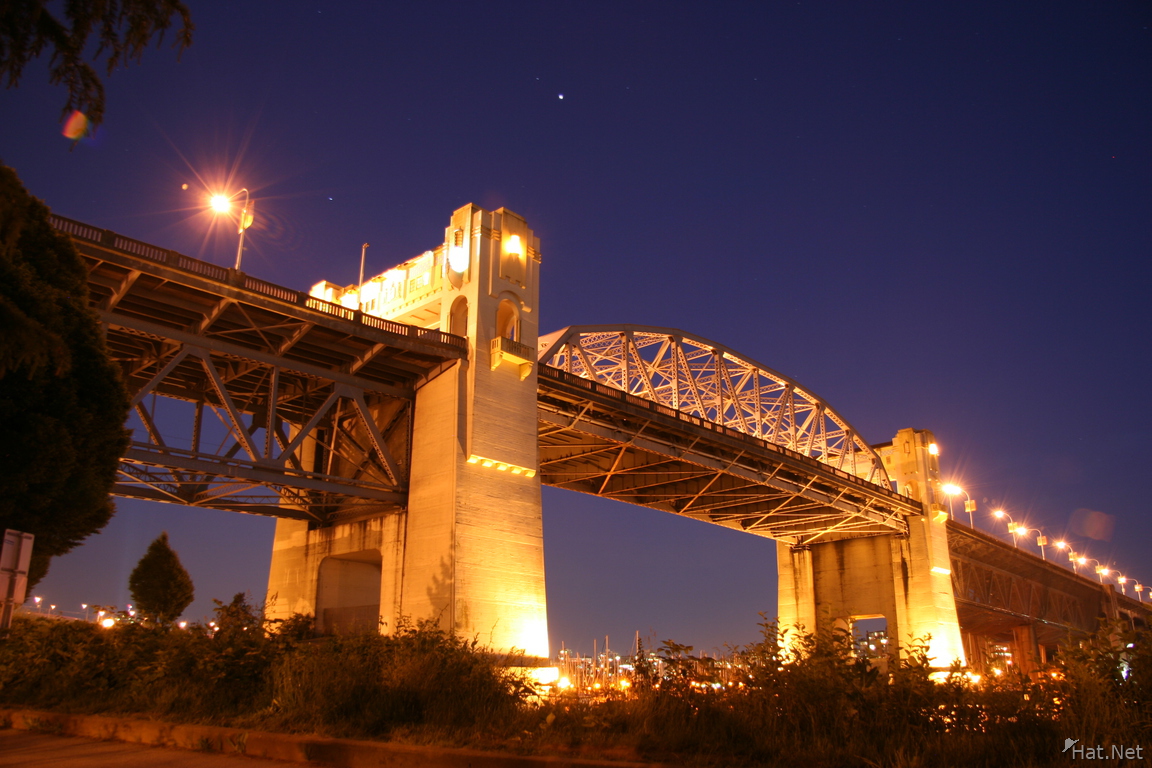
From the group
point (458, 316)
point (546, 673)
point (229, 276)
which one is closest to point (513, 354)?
point (458, 316)

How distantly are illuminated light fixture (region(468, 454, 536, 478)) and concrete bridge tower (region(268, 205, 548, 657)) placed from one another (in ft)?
0.15

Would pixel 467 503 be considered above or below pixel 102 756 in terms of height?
above

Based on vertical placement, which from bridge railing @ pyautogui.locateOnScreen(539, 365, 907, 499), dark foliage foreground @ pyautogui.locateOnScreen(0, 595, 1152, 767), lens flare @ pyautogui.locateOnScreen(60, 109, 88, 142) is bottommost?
dark foliage foreground @ pyautogui.locateOnScreen(0, 595, 1152, 767)

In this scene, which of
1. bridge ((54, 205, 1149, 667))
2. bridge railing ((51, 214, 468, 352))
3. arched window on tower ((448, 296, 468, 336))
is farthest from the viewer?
arched window on tower ((448, 296, 468, 336))

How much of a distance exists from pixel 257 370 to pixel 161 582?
1231cm

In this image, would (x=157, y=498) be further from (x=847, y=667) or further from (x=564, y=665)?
(x=847, y=667)

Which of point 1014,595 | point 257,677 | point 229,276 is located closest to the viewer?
point 257,677

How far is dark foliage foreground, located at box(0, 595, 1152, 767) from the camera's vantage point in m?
8.05

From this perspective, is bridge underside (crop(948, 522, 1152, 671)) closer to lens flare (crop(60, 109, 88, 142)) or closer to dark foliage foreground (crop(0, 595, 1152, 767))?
dark foliage foreground (crop(0, 595, 1152, 767))

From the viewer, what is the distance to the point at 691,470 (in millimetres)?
46906

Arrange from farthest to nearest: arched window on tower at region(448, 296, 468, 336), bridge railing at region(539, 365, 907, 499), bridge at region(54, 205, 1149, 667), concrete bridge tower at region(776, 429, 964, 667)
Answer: concrete bridge tower at region(776, 429, 964, 667) → bridge railing at region(539, 365, 907, 499) → arched window on tower at region(448, 296, 468, 336) → bridge at region(54, 205, 1149, 667)

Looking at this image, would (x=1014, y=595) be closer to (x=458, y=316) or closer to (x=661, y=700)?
(x=458, y=316)

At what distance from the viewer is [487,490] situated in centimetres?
2783

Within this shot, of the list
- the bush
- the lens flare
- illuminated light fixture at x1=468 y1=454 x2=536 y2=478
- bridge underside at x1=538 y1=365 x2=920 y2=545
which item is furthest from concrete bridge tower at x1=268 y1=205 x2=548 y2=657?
the lens flare
